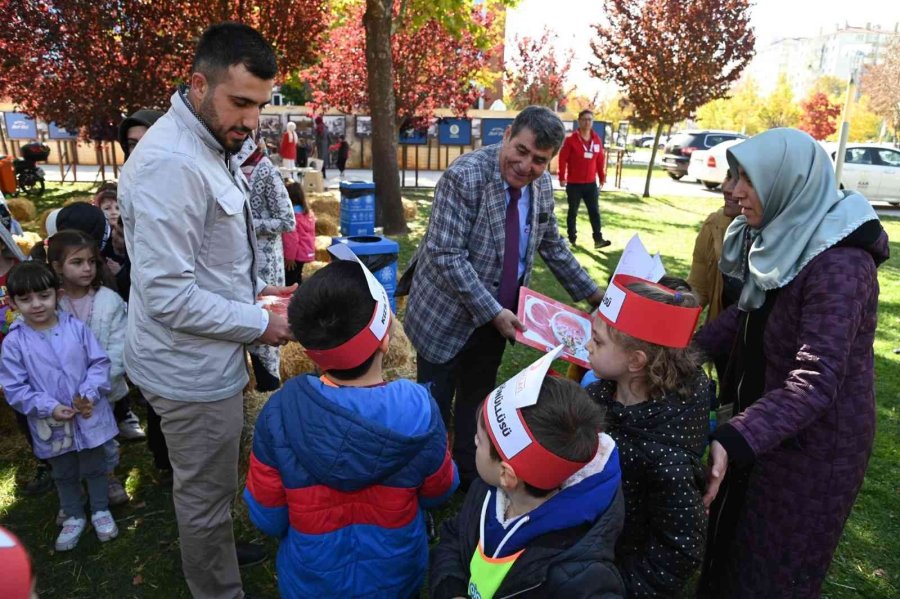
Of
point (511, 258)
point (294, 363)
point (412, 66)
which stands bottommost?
point (294, 363)

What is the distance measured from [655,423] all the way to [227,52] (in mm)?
1964

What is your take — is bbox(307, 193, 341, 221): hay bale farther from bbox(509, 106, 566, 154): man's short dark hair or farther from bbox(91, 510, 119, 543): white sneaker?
bbox(509, 106, 566, 154): man's short dark hair

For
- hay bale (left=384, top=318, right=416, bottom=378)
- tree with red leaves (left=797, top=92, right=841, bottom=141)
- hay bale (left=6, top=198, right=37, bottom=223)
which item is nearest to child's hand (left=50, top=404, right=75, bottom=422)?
hay bale (left=384, top=318, right=416, bottom=378)

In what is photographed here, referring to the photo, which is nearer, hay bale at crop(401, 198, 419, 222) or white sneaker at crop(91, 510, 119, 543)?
white sneaker at crop(91, 510, 119, 543)

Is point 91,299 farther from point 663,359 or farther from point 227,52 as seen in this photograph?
point 663,359

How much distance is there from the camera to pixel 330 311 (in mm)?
1965

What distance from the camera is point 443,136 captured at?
26.2 meters

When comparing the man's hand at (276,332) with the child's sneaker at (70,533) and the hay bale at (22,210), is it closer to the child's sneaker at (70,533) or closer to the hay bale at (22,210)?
the child's sneaker at (70,533)

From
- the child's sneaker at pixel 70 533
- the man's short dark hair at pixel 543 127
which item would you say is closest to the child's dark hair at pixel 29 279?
the child's sneaker at pixel 70 533

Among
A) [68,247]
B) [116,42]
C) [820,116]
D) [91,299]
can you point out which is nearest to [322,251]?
[91,299]

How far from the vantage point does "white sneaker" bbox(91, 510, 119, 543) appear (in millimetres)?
Answer: 3531

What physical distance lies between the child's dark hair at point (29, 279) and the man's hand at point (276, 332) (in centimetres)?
165

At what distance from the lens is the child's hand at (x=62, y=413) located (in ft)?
10.8

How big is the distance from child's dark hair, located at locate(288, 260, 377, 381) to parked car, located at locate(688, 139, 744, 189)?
21.2 metres
